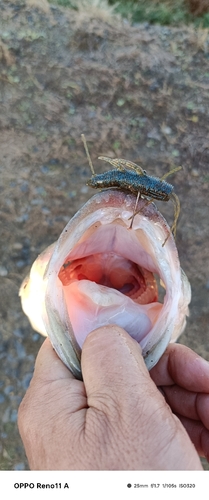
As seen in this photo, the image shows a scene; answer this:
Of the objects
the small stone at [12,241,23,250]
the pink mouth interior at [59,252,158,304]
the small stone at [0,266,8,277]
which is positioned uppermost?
the pink mouth interior at [59,252,158,304]

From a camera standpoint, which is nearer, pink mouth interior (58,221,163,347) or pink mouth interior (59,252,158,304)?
pink mouth interior (58,221,163,347)

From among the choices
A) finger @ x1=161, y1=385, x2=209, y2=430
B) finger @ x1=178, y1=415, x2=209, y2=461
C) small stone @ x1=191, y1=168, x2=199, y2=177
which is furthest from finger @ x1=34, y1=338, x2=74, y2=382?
small stone @ x1=191, y1=168, x2=199, y2=177

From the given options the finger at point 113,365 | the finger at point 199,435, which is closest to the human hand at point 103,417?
the finger at point 113,365

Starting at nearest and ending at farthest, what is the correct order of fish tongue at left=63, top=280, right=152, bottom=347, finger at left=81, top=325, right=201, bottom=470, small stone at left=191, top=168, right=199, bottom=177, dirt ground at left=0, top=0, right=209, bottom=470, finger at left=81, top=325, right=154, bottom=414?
finger at left=81, top=325, right=201, bottom=470
finger at left=81, top=325, right=154, bottom=414
fish tongue at left=63, top=280, right=152, bottom=347
dirt ground at left=0, top=0, right=209, bottom=470
small stone at left=191, top=168, right=199, bottom=177

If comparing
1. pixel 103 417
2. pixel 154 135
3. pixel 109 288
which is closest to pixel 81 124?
pixel 154 135

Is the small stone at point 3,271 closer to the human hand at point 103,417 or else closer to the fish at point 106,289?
the fish at point 106,289

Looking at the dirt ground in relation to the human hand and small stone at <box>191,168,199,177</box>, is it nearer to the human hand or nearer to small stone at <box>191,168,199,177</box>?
small stone at <box>191,168,199,177</box>
